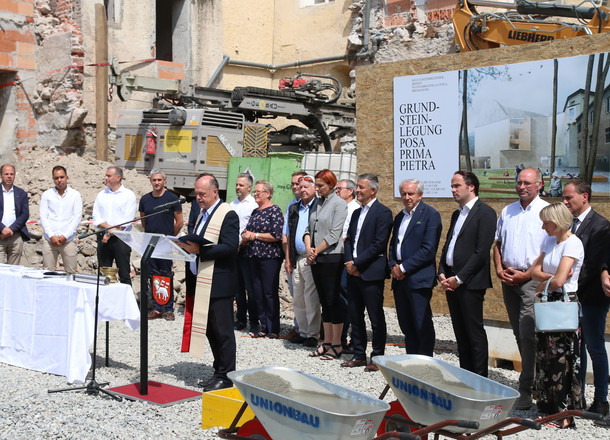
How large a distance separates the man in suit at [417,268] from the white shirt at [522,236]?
71cm

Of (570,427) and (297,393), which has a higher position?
(297,393)

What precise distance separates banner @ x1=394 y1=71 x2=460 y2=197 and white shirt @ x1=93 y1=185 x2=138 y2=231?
3.47 m

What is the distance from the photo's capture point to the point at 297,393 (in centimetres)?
427

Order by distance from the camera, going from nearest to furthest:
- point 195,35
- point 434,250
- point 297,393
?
1. point 297,393
2. point 434,250
3. point 195,35

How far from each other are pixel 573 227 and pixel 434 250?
1.31m

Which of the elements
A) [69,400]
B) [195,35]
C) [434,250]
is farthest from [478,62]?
[195,35]

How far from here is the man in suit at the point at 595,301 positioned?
19.1 feet

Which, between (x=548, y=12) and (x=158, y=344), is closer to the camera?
A: (x=158, y=344)

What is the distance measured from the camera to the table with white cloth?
6.62 metres

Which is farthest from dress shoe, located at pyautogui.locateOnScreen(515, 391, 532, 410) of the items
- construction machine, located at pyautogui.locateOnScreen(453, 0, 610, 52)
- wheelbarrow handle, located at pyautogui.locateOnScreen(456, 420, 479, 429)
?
construction machine, located at pyautogui.locateOnScreen(453, 0, 610, 52)

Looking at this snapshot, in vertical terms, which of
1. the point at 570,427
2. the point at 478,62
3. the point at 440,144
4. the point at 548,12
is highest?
the point at 548,12

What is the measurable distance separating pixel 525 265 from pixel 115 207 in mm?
5548

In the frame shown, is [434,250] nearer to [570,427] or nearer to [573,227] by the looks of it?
[573,227]

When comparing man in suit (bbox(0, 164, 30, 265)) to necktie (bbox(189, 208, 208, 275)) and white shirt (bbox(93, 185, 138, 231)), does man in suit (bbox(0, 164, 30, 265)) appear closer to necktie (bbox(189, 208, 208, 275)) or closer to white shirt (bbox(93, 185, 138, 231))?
white shirt (bbox(93, 185, 138, 231))
